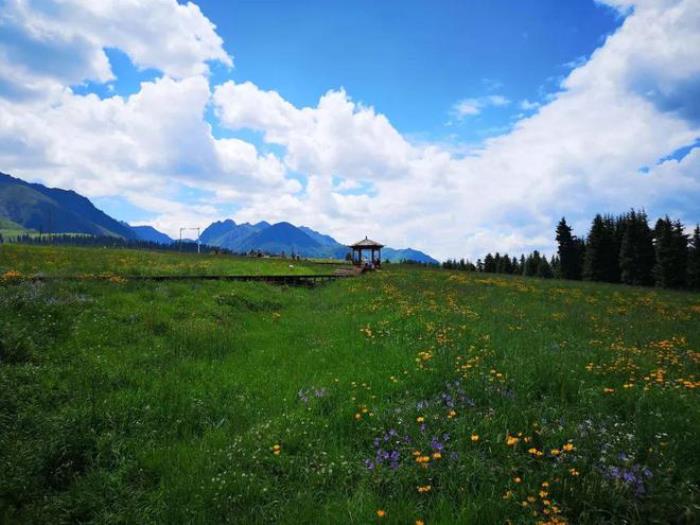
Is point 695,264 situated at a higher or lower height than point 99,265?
higher

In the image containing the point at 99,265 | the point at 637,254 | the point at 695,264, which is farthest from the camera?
the point at 637,254

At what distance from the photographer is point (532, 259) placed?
3807 inches

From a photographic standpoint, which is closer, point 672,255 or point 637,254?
point 672,255

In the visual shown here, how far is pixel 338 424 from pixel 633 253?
7058 cm

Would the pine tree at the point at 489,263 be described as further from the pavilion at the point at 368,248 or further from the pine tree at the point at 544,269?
the pavilion at the point at 368,248

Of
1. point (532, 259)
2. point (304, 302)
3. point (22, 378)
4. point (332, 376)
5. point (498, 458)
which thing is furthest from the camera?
point (532, 259)

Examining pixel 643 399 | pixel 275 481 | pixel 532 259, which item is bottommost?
pixel 275 481

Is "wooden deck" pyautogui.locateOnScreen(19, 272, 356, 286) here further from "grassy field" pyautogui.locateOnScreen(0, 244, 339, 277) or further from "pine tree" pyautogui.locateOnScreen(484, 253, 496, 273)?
"pine tree" pyautogui.locateOnScreen(484, 253, 496, 273)

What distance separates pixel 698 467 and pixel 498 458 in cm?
229

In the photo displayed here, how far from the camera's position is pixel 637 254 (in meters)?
62.6

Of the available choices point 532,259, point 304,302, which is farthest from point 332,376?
point 532,259

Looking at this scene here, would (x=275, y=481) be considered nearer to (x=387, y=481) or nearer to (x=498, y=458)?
(x=387, y=481)

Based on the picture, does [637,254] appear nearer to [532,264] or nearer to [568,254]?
[568,254]

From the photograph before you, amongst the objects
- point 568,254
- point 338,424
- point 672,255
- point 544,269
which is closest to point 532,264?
point 544,269
